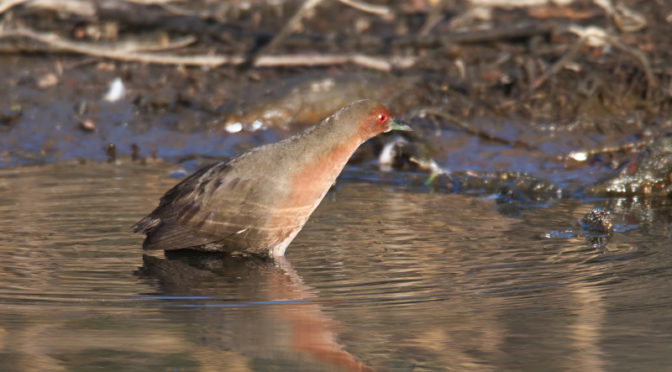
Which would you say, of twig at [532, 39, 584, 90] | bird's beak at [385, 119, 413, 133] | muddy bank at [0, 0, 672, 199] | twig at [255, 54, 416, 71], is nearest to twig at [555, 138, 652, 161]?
muddy bank at [0, 0, 672, 199]

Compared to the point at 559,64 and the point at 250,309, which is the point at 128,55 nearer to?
the point at 559,64

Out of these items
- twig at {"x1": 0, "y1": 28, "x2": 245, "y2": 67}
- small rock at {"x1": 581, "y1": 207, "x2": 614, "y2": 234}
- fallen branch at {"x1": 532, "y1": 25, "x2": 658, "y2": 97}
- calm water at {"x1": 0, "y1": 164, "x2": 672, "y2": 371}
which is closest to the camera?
calm water at {"x1": 0, "y1": 164, "x2": 672, "y2": 371}

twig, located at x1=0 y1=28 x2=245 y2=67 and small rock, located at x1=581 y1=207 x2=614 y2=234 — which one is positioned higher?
twig, located at x1=0 y1=28 x2=245 y2=67

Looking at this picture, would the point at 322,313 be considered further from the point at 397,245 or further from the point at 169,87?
the point at 169,87

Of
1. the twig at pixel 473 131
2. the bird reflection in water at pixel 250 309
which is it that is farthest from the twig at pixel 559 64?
the bird reflection in water at pixel 250 309

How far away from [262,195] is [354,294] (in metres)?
0.95

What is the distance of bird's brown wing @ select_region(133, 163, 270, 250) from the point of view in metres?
5.75

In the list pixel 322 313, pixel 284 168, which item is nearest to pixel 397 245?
pixel 284 168

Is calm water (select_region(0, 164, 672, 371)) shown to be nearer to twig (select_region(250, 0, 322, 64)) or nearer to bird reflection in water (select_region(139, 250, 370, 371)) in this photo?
bird reflection in water (select_region(139, 250, 370, 371))

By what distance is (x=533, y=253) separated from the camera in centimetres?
582

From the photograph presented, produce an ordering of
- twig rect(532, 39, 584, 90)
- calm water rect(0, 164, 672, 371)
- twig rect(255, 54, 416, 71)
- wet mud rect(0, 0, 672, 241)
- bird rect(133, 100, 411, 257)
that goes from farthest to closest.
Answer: twig rect(255, 54, 416, 71) → twig rect(532, 39, 584, 90) → wet mud rect(0, 0, 672, 241) → bird rect(133, 100, 411, 257) → calm water rect(0, 164, 672, 371)

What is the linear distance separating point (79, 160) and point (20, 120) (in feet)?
3.19

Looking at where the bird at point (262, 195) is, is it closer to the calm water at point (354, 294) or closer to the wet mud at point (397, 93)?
the calm water at point (354, 294)

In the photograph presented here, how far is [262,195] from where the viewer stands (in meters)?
5.70
